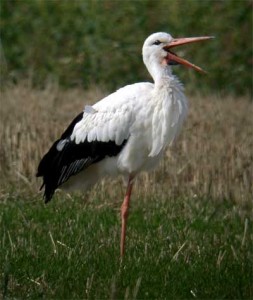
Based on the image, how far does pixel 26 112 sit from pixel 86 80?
3.76 metres

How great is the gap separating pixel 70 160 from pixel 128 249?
90 cm

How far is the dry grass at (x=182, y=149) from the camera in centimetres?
904

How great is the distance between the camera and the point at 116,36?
1519 centimetres

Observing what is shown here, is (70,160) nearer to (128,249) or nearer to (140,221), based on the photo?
(140,221)

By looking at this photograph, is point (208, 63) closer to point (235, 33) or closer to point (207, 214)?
point (235, 33)

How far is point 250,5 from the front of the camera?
15.4m

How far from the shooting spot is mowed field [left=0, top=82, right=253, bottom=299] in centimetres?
623

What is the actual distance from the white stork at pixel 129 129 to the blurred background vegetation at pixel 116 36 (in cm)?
697

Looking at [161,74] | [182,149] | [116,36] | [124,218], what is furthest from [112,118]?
[116,36]

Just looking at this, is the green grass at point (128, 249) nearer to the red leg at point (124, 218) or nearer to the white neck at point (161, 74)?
the red leg at point (124, 218)

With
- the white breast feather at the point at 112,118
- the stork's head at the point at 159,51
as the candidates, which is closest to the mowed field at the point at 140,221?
the white breast feather at the point at 112,118

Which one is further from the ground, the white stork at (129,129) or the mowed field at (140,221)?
the white stork at (129,129)

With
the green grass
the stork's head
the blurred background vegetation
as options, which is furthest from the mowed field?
the blurred background vegetation

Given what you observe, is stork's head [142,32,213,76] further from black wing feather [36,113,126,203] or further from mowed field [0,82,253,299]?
mowed field [0,82,253,299]
